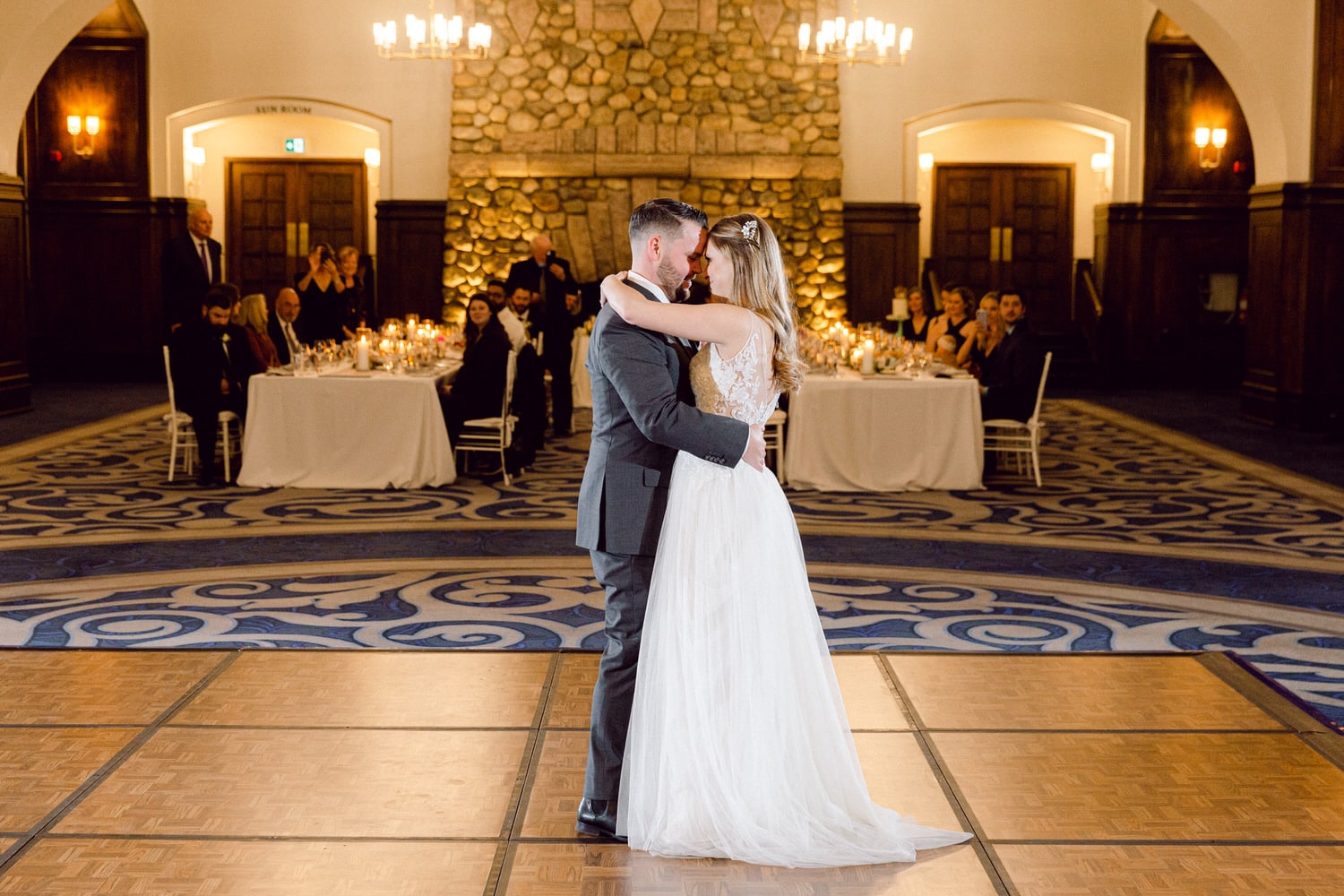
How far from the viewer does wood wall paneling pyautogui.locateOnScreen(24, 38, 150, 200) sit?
52.5 feet

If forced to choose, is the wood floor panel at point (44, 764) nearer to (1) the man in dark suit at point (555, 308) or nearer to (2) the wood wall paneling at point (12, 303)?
(1) the man in dark suit at point (555, 308)

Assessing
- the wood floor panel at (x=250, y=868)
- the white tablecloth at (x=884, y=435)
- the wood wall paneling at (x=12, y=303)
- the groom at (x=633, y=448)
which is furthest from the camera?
the wood wall paneling at (x=12, y=303)

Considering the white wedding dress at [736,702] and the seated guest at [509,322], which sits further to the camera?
the seated guest at [509,322]

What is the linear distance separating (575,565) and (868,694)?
2433mm

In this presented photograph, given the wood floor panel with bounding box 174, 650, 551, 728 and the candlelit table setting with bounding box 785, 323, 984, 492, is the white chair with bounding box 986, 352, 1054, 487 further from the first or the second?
the wood floor panel with bounding box 174, 650, 551, 728

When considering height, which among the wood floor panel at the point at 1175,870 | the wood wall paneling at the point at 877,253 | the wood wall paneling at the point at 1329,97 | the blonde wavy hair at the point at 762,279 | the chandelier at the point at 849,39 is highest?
the chandelier at the point at 849,39

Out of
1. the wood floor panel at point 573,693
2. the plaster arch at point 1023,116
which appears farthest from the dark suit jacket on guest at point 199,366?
the plaster arch at point 1023,116

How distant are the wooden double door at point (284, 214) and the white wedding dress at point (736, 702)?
1510 centimetres

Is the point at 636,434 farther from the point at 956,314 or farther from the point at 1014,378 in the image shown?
the point at 956,314

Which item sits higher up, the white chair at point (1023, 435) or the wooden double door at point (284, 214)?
the wooden double door at point (284, 214)

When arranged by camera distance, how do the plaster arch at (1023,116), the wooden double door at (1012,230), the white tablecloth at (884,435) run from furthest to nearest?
the wooden double door at (1012,230) < the plaster arch at (1023,116) < the white tablecloth at (884,435)

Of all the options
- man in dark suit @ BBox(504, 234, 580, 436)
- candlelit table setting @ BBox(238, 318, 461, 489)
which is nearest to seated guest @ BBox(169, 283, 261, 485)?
candlelit table setting @ BBox(238, 318, 461, 489)

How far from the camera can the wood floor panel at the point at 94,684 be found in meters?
4.31

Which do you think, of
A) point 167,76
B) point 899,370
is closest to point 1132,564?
point 899,370
